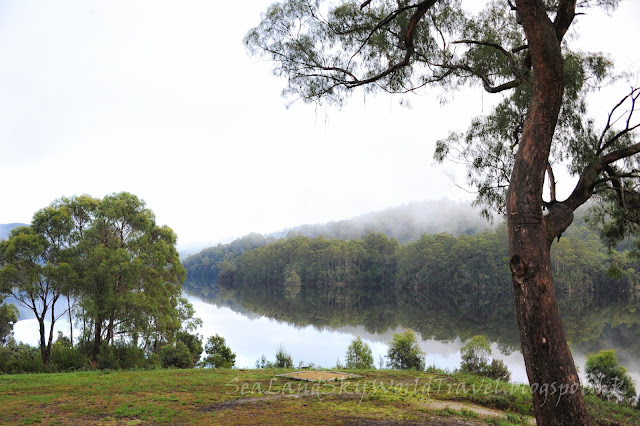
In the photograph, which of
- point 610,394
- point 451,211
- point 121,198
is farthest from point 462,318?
point 451,211

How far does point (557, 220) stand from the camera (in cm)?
392

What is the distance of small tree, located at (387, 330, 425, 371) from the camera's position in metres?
13.0

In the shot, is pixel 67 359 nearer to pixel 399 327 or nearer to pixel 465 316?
pixel 399 327

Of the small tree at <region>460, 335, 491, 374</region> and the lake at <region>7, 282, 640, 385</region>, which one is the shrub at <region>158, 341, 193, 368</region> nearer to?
the lake at <region>7, 282, 640, 385</region>

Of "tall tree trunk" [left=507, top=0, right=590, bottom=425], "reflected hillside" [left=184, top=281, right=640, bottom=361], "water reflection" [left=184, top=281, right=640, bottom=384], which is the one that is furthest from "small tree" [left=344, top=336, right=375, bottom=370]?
"tall tree trunk" [left=507, top=0, right=590, bottom=425]

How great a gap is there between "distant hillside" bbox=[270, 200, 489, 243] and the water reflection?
283 ft

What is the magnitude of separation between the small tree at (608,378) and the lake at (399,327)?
11.2 ft

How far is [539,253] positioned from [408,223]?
15394 centimetres

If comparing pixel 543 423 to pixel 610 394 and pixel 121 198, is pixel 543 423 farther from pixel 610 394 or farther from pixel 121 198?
pixel 121 198

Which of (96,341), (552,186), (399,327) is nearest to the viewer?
(552,186)

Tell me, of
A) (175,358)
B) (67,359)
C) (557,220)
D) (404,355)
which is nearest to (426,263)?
(404,355)

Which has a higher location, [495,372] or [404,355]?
[404,355]

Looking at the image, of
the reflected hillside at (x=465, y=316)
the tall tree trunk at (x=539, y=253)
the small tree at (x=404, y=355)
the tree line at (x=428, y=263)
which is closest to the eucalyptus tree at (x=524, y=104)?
the tall tree trunk at (x=539, y=253)

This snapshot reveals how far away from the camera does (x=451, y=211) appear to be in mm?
151500
